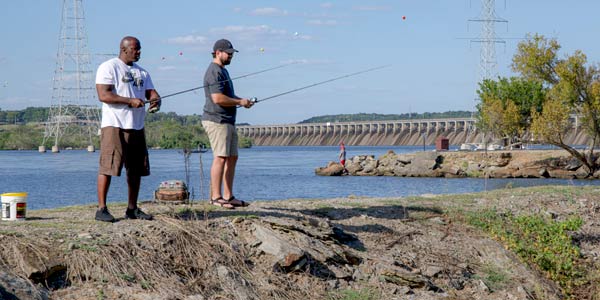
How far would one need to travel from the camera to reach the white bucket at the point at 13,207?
28.6 feet

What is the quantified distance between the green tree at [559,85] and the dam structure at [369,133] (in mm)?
67668

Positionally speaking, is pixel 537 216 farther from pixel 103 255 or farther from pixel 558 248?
pixel 103 255

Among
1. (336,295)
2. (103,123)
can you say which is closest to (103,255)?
(103,123)

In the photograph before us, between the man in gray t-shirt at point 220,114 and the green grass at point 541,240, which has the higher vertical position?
the man in gray t-shirt at point 220,114

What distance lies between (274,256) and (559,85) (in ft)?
124

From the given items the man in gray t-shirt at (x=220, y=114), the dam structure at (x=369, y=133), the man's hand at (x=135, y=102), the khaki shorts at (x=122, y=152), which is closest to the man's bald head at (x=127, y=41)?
the man's hand at (x=135, y=102)

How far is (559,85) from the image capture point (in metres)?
43.5

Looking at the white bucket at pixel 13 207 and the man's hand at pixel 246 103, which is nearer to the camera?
the white bucket at pixel 13 207

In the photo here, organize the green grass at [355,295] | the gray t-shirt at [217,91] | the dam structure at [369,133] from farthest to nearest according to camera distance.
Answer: the dam structure at [369,133]
the gray t-shirt at [217,91]
the green grass at [355,295]

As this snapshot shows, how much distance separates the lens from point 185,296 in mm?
7414

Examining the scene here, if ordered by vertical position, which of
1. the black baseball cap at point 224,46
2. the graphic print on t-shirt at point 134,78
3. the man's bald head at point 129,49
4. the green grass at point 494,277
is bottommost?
the green grass at point 494,277

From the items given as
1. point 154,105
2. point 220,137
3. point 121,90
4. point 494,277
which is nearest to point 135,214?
point 154,105

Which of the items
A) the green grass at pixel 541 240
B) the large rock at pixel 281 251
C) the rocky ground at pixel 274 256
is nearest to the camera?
the rocky ground at pixel 274 256

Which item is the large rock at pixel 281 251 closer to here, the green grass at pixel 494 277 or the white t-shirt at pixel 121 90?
the white t-shirt at pixel 121 90
